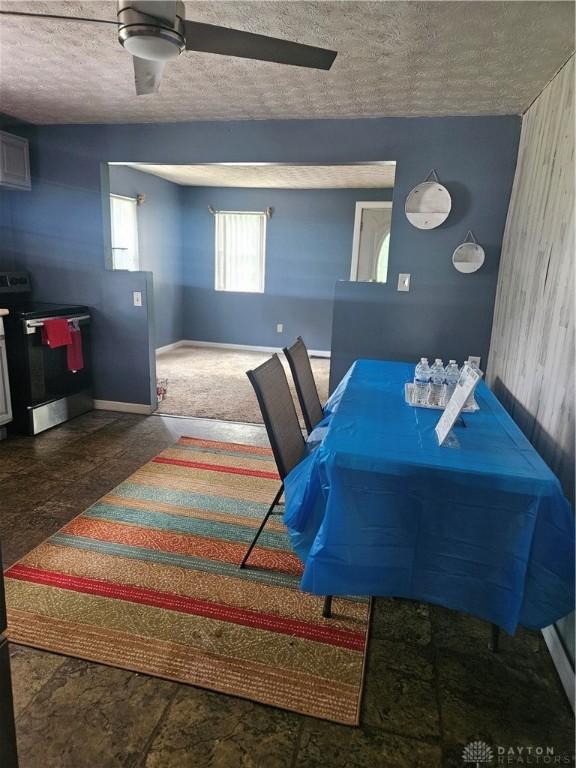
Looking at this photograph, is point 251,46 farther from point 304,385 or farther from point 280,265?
point 280,265

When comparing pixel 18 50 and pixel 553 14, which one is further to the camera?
pixel 18 50

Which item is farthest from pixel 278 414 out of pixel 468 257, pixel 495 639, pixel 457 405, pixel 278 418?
pixel 468 257

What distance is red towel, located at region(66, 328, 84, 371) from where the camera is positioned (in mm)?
3754

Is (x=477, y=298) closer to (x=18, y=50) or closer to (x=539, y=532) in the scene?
(x=539, y=532)

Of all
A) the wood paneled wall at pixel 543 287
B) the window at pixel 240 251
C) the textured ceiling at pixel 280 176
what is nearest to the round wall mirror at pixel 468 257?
the wood paneled wall at pixel 543 287

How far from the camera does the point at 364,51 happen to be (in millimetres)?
2189

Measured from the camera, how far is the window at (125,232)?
556 cm

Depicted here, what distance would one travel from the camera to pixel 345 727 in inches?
54.6

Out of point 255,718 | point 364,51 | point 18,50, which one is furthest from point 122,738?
point 18,50

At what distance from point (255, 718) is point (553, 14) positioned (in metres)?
2.72

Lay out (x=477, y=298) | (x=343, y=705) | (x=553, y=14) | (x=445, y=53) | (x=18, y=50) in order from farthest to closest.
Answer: (x=477, y=298) < (x=18, y=50) < (x=445, y=53) < (x=553, y=14) < (x=343, y=705)

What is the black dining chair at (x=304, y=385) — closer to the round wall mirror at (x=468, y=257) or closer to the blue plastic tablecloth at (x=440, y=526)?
the blue plastic tablecloth at (x=440, y=526)

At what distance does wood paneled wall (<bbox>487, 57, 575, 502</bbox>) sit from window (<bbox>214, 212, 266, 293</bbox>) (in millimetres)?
4460

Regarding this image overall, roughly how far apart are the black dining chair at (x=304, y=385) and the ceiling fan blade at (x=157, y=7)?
52.8 inches
